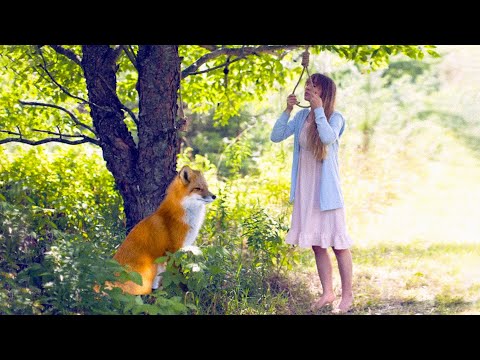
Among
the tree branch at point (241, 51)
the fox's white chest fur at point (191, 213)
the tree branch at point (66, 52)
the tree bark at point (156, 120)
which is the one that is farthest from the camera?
the tree branch at point (66, 52)

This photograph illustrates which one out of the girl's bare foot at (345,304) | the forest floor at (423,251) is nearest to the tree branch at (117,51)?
the forest floor at (423,251)

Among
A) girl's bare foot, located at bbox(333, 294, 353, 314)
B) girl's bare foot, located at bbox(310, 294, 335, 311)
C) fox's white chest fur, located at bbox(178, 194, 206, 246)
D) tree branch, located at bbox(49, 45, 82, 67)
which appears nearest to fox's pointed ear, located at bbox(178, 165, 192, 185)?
fox's white chest fur, located at bbox(178, 194, 206, 246)

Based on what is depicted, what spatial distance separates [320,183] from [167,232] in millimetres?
1216

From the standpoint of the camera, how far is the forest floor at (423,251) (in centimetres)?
646

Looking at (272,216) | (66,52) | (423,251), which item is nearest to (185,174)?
(272,216)

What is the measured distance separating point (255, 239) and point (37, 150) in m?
2.58

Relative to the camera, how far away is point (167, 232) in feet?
18.8

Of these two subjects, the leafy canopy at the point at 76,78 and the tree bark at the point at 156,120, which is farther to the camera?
the leafy canopy at the point at 76,78

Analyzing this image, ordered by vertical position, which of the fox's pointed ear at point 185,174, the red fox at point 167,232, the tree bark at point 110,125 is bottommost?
the red fox at point 167,232

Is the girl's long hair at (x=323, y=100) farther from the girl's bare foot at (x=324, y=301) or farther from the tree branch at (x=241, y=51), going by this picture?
the tree branch at (x=241, y=51)

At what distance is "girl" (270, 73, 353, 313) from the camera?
5.57 m

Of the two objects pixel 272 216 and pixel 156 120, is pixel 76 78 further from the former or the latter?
pixel 272 216

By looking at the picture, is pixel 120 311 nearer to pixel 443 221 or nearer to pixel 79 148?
pixel 79 148

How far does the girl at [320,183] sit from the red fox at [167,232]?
2.30 ft
